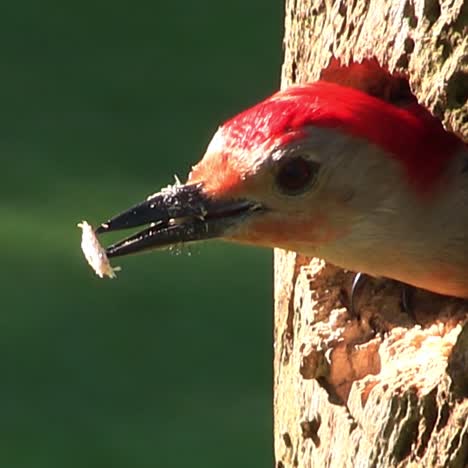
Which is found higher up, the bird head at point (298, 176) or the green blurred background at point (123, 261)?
the green blurred background at point (123, 261)

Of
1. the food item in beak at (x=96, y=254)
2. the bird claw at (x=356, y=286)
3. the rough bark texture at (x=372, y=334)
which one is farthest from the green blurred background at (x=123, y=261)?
the food item in beak at (x=96, y=254)

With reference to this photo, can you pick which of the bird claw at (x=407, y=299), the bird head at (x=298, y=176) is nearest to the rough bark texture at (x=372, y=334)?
the bird claw at (x=407, y=299)

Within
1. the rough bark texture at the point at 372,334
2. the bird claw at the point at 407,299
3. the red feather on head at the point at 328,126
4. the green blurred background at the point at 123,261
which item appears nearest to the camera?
the rough bark texture at the point at 372,334

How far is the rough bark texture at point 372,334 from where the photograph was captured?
2.67 metres

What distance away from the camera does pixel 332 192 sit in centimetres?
289

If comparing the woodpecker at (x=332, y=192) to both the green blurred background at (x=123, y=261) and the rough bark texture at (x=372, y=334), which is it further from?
the green blurred background at (x=123, y=261)

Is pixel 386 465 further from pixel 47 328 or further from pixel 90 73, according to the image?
pixel 90 73

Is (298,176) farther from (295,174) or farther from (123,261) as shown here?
(123,261)

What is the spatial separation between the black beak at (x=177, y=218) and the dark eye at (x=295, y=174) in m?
0.06

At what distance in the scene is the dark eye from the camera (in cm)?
282

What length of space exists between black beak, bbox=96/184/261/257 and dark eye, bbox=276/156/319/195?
6 cm

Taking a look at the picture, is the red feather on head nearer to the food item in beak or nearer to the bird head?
the bird head

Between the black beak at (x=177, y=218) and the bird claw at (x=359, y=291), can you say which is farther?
the bird claw at (x=359, y=291)

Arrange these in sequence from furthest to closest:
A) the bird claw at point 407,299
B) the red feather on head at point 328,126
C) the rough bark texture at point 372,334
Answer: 1. the bird claw at point 407,299
2. the red feather on head at point 328,126
3. the rough bark texture at point 372,334
